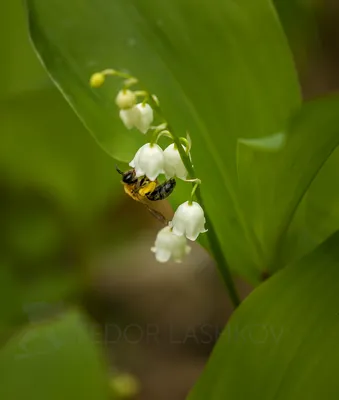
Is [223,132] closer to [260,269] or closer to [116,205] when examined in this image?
[260,269]

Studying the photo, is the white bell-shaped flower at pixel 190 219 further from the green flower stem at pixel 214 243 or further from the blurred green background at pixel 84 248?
the blurred green background at pixel 84 248

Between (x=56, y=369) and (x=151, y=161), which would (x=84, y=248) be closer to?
(x=56, y=369)

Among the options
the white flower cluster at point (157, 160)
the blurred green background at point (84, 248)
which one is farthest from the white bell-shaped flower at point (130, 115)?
the blurred green background at point (84, 248)

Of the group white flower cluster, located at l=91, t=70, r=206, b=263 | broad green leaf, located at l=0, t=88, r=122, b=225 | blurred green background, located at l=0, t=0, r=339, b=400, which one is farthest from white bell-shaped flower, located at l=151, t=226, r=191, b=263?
broad green leaf, located at l=0, t=88, r=122, b=225

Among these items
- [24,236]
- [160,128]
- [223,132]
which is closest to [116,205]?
[24,236]

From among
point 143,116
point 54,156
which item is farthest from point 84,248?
point 143,116

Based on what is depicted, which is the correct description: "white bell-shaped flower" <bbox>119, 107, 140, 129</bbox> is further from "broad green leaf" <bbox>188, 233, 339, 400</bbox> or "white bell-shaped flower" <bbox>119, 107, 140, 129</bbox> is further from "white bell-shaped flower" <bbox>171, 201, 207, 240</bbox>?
"broad green leaf" <bbox>188, 233, 339, 400</bbox>
